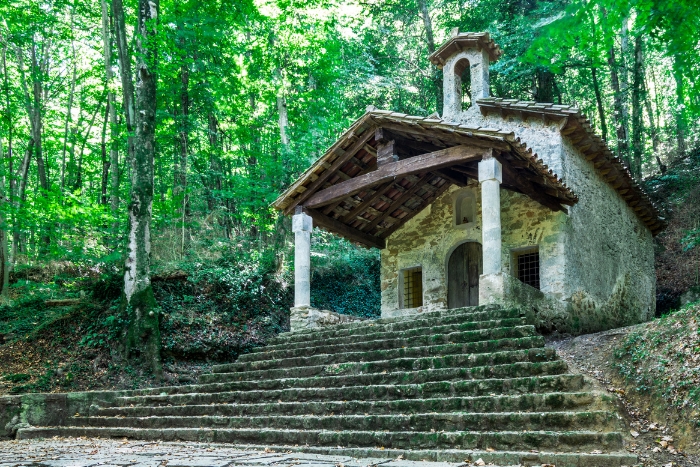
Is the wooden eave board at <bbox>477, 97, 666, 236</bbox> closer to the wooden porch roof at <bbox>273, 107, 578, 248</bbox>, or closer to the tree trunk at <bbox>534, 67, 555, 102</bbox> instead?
the wooden porch roof at <bbox>273, 107, 578, 248</bbox>

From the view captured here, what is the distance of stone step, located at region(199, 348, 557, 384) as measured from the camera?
6.37m

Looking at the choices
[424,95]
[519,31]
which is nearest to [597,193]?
[519,31]

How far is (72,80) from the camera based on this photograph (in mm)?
20500

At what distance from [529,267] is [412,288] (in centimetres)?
302

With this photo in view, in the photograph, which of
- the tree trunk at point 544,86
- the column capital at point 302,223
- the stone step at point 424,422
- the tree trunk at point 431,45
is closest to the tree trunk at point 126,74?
the column capital at point 302,223

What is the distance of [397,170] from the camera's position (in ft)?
34.0

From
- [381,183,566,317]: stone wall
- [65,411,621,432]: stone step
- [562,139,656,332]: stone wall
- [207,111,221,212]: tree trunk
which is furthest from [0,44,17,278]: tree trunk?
[562,139,656,332]: stone wall

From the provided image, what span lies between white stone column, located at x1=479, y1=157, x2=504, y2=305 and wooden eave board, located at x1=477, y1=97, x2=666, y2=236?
2.74m

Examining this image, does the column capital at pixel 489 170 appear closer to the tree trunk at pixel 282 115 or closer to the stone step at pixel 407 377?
the stone step at pixel 407 377

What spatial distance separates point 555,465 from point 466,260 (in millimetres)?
8600

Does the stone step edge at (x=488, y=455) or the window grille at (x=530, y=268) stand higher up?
the window grille at (x=530, y=268)

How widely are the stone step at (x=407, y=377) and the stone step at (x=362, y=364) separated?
154mm

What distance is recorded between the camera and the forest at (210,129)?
41.2ft

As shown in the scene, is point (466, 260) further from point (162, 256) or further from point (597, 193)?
point (162, 256)
